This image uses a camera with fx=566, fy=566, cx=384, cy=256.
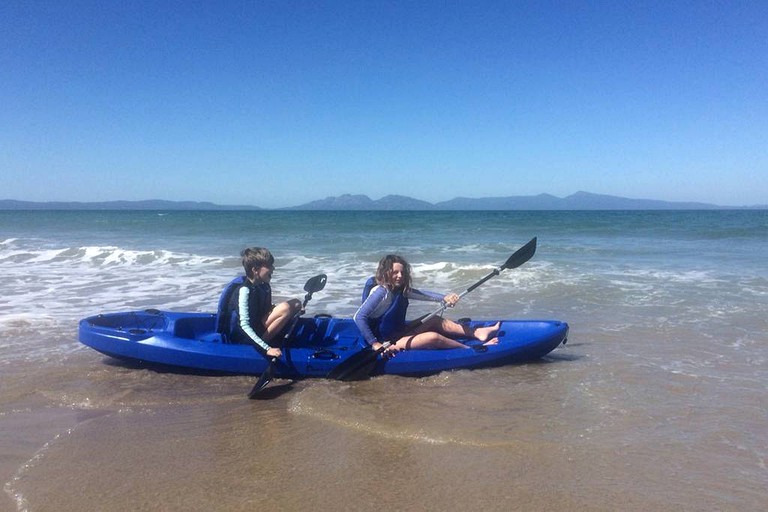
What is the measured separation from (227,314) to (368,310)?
1.36 metres

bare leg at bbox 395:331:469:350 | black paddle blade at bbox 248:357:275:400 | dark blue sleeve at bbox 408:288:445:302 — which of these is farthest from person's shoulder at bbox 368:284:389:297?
black paddle blade at bbox 248:357:275:400

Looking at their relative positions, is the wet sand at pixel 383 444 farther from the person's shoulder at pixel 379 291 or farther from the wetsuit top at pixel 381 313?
the person's shoulder at pixel 379 291

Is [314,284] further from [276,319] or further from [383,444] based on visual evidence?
[383,444]

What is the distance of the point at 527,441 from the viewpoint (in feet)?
12.2

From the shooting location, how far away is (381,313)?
545 cm

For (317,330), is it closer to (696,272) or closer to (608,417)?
(608,417)

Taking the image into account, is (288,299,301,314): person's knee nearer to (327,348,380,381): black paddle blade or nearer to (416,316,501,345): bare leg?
(327,348,380,381): black paddle blade

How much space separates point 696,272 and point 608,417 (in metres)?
9.45

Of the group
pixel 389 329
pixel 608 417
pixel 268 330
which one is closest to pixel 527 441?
pixel 608 417

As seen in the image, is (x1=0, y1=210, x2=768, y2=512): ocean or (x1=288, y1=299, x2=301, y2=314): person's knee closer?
(x1=0, y1=210, x2=768, y2=512): ocean

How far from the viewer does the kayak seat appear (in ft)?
17.6

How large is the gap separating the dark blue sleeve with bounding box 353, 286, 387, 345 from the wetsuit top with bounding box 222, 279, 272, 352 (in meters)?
0.88

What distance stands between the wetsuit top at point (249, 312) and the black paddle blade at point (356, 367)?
666mm

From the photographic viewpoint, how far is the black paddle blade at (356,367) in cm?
509
